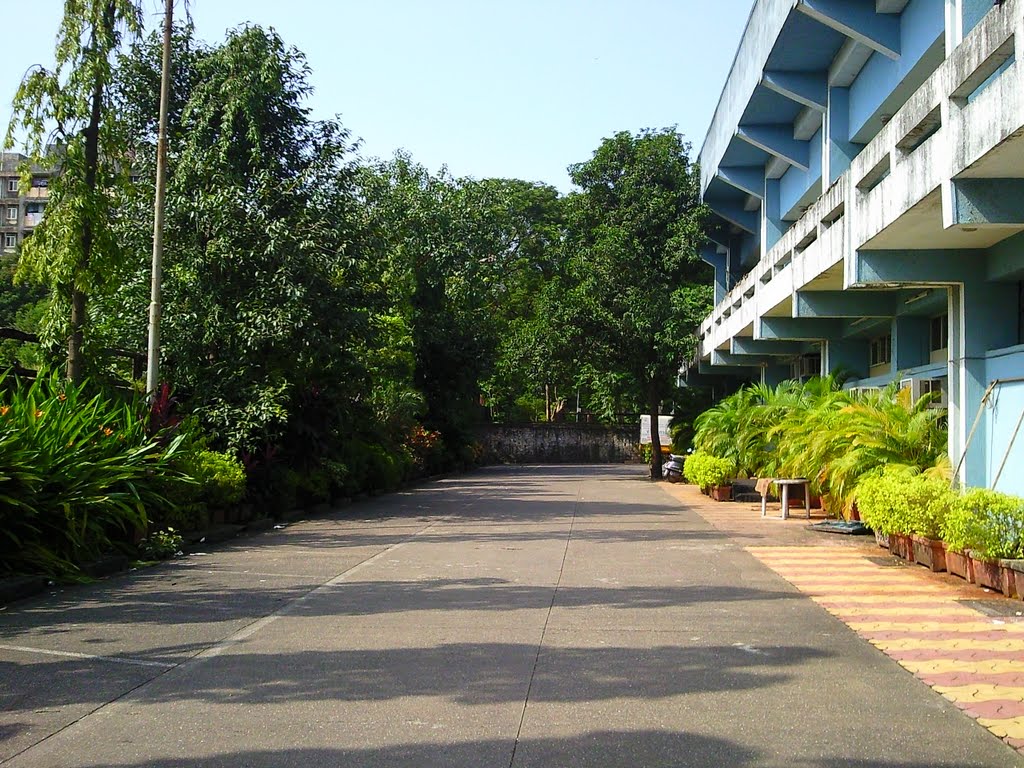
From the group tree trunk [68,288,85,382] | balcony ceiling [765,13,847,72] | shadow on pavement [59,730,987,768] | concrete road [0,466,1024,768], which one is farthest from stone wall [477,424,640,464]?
shadow on pavement [59,730,987,768]

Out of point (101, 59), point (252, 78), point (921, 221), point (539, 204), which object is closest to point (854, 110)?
point (921, 221)

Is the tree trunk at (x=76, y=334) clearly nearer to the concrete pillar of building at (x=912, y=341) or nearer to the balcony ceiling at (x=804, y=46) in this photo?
the balcony ceiling at (x=804, y=46)

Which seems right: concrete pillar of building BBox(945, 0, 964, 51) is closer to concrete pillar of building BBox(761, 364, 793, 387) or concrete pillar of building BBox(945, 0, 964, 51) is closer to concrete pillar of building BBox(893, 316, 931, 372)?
concrete pillar of building BBox(893, 316, 931, 372)

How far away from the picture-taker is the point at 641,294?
3369 cm

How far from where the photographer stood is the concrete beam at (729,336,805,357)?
2528cm

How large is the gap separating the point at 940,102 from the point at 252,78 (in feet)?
42.6

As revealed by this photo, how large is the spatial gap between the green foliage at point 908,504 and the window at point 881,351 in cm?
714

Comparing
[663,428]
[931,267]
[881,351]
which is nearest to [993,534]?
[931,267]

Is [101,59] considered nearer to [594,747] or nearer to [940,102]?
[940,102]

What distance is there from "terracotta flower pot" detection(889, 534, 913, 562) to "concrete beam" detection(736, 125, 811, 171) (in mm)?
12241

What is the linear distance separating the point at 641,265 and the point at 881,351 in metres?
14.4

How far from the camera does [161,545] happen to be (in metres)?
12.5

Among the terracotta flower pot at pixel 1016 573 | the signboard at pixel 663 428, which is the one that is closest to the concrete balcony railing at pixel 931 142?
the terracotta flower pot at pixel 1016 573

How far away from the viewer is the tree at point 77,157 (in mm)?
14195
